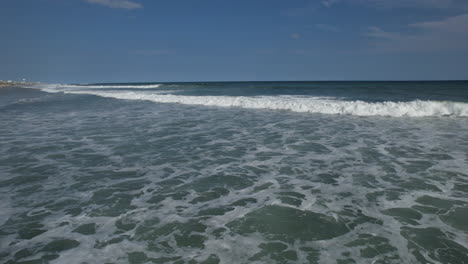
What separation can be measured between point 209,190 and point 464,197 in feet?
14.0

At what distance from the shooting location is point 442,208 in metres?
4.56

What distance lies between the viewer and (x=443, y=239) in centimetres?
370

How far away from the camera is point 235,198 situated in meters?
5.06

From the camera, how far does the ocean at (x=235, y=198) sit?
11.7ft

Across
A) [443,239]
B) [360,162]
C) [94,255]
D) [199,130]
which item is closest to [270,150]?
[360,162]

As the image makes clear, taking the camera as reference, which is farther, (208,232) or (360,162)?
(360,162)

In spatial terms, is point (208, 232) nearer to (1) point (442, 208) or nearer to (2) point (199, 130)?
(1) point (442, 208)

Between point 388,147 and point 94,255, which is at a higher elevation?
point 388,147

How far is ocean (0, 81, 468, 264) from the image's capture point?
3.55 meters

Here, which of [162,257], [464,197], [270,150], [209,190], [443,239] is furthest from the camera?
[270,150]

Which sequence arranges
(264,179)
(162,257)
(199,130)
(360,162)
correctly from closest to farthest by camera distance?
(162,257) → (264,179) → (360,162) → (199,130)

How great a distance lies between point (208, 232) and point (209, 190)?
1.47m

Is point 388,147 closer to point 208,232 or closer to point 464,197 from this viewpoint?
point 464,197

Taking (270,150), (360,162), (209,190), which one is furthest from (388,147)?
(209,190)
